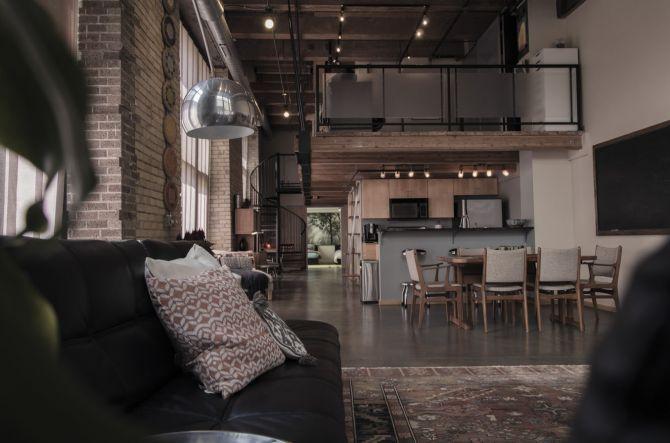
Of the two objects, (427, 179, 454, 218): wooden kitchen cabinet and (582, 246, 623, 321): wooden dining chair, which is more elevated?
(427, 179, 454, 218): wooden kitchen cabinet

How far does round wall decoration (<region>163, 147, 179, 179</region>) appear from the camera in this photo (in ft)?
18.8

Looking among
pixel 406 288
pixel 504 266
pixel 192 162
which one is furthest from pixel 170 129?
pixel 504 266

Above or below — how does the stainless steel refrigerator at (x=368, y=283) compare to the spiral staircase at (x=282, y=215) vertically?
below

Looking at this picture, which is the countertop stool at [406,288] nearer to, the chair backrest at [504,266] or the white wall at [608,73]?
the chair backrest at [504,266]

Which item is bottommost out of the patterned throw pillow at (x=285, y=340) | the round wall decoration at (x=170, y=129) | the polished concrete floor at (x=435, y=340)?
the polished concrete floor at (x=435, y=340)

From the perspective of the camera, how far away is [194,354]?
6.14 feet

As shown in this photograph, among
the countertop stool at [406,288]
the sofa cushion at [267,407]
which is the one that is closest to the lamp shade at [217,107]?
the sofa cushion at [267,407]

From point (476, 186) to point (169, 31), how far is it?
617cm

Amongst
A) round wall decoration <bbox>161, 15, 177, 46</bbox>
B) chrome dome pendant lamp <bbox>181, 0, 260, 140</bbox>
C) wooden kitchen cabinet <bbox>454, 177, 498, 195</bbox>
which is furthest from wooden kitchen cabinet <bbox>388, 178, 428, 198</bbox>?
chrome dome pendant lamp <bbox>181, 0, 260, 140</bbox>

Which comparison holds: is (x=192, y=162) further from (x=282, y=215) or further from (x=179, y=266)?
(x=282, y=215)

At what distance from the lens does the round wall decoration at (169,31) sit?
5.79m

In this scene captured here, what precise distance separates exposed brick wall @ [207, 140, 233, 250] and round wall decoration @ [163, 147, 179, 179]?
453cm

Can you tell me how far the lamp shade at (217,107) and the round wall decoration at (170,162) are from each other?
2.73 meters

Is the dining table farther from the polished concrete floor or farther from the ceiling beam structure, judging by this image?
the ceiling beam structure
